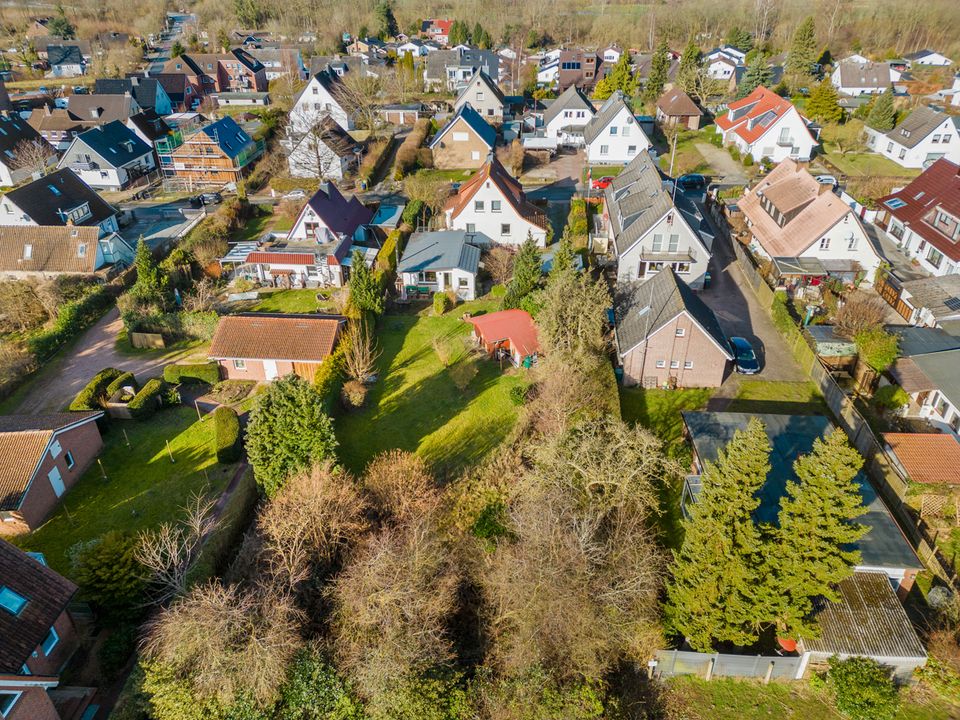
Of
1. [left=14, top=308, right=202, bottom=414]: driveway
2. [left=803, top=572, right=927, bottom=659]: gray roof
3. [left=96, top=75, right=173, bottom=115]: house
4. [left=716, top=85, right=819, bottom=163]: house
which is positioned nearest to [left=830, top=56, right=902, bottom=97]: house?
[left=716, top=85, right=819, bottom=163]: house

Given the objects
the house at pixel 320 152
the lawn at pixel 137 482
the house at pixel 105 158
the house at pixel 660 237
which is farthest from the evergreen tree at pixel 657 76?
the lawn at pixel 137 482

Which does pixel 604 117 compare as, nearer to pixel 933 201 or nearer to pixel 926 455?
pixel 933 201

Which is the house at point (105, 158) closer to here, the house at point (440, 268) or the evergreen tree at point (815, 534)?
the house at point (440, 268)

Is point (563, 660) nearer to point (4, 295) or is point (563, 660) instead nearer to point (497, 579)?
point (497, 579)

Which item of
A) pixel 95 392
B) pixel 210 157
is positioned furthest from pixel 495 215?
pixel 210 157

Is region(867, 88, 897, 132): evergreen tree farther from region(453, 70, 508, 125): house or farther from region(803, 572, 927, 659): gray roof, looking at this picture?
region(803, 572, 927, 659): gray roof

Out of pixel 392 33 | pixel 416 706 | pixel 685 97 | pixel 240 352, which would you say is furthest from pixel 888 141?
pixel 392 33
